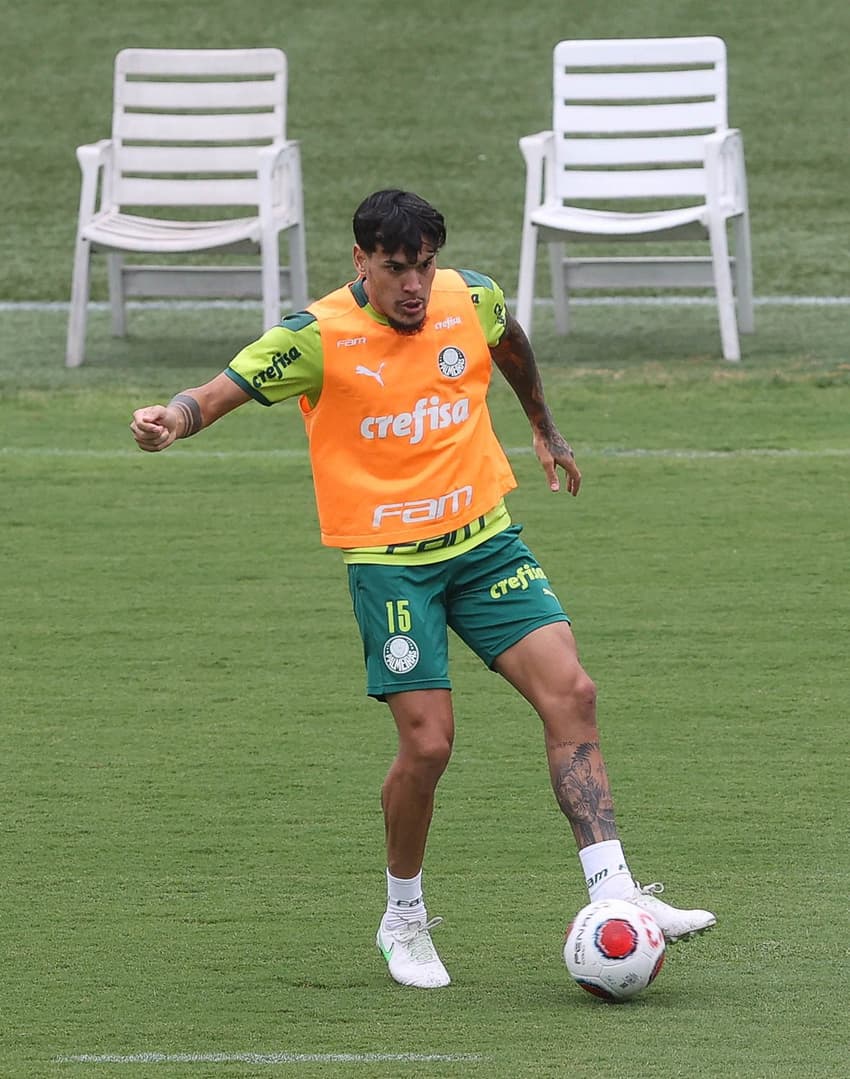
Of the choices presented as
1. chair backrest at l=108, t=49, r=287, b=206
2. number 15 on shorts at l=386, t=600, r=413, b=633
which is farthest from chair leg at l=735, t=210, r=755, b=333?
number 15 on shorts at l=386, t=600, r=413, b=633

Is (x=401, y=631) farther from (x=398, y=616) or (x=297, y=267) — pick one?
(x=297, y=267)

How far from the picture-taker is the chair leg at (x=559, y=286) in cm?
1146

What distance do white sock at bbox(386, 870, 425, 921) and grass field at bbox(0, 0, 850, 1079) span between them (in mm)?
153

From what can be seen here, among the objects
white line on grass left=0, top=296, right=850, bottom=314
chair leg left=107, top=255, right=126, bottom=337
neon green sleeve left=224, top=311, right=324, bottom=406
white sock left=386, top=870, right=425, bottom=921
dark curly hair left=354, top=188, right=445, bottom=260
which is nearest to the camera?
dark curly hair left=354, top=188, right=445, bottom=260

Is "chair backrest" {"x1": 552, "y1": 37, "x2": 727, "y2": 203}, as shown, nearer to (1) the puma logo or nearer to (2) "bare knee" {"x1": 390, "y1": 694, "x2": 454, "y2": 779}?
(1) the puma logo

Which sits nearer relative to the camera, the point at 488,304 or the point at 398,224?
the point at 398,224

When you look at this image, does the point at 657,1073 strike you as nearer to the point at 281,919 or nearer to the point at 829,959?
the point at 829,959

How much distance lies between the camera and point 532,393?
480 cm

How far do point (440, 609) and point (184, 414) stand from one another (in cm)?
67

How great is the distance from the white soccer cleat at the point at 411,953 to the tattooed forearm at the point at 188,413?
1085 millimetres

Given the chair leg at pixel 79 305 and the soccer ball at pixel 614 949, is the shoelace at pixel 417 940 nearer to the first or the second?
the soccer ball at pixel 614 949

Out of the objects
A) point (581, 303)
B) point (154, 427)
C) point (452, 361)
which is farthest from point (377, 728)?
point (581, 303)

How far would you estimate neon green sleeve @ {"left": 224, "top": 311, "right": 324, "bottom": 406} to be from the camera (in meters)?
4.27

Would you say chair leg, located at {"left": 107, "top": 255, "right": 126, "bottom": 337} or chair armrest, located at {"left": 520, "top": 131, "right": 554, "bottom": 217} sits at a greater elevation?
chair armrest, located at {"left": 520, "top": 131, "right": 554, "bottom": 217}
